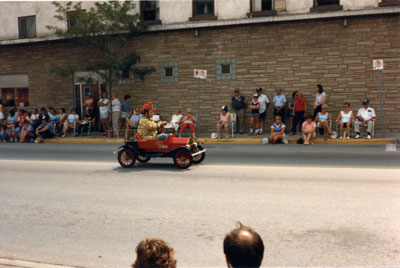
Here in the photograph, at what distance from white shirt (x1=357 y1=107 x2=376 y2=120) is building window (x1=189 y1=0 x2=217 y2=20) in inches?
324

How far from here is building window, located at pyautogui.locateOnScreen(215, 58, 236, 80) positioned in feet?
66.1

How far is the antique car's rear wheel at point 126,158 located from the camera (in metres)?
11.8

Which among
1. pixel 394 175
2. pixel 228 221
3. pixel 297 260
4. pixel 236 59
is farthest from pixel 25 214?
pixel 236 59

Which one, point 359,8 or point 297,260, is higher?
point 359,8

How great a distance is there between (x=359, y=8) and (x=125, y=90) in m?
12.1

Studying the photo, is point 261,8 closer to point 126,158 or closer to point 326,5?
point 326,5

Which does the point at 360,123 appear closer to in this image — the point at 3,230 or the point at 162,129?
the point at 162,129

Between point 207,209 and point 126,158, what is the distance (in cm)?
519

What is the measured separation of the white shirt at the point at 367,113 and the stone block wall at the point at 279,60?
157cm

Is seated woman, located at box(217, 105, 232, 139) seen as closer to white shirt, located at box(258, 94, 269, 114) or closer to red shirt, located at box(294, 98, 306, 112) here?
white shirt, located at box(258, 94, 269, 114)

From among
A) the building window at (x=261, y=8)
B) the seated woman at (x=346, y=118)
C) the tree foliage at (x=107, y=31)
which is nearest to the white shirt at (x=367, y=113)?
the seated woman at (x=346, y=118)

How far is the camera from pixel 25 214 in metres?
7.35

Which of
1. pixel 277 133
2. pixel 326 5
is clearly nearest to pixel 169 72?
pixel 277 133

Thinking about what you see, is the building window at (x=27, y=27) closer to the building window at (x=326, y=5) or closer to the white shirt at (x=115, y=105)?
the white shirt at (x=115, y=105)
